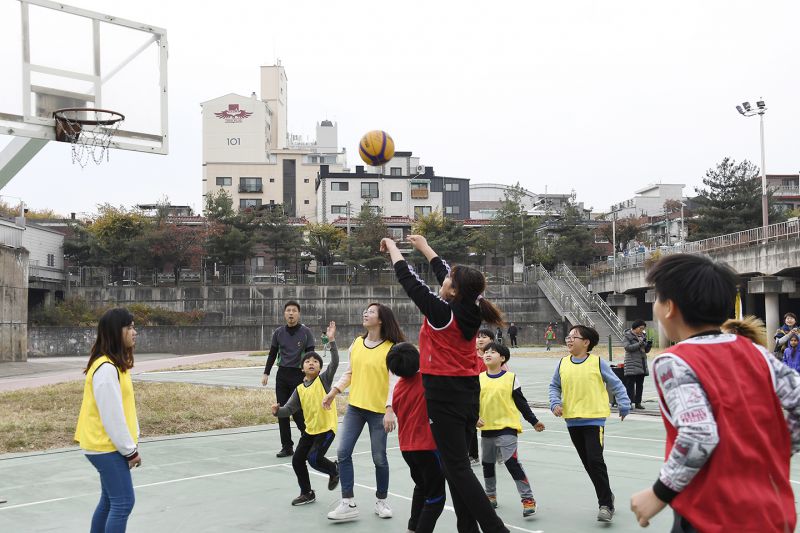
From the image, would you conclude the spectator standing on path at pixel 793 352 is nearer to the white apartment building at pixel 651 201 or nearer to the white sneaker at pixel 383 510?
the white sneaker at pixel 383 510

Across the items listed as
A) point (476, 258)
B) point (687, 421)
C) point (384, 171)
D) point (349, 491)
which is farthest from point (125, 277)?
point (687, 421)

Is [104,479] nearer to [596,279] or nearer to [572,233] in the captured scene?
[596,279]

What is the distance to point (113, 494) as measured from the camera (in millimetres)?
4746

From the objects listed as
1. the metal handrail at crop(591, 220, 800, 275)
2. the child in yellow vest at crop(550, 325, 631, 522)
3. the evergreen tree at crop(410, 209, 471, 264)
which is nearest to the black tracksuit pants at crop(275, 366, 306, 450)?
the child in yellow vest at crop(550, 325, 631, 522)

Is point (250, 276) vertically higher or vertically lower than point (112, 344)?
higher

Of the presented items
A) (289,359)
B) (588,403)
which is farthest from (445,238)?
(588,403)

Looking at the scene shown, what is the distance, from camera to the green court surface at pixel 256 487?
6430 millimetres

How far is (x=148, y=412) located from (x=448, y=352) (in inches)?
361

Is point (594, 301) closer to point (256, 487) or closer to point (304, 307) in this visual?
point (304, 307)

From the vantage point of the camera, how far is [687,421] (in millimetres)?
2723

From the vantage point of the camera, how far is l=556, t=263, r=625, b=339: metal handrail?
143 feet

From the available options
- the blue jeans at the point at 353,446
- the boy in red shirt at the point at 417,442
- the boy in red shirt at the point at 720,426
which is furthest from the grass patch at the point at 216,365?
the boy in red shirt at the point at 720,426

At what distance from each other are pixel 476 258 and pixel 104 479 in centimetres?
5435

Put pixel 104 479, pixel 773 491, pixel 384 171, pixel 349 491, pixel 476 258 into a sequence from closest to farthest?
pixel 773 491 → pixel 104 479 → pixel 349 491 → pixel 476 258 → pixel 384 171
